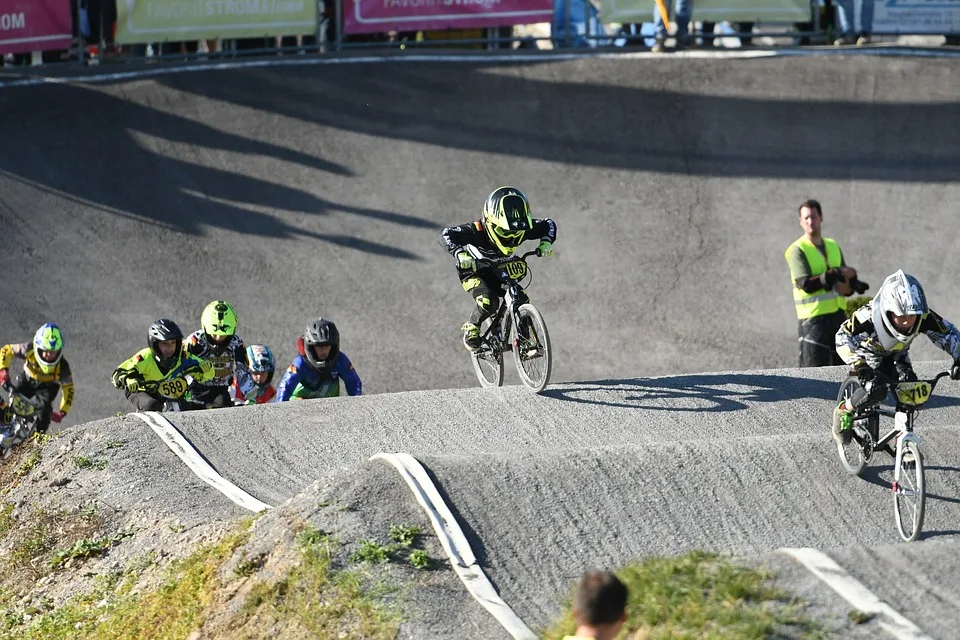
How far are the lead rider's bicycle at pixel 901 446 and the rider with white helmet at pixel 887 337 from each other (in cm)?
9

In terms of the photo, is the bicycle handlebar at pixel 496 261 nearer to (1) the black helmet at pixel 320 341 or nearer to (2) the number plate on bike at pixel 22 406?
(1) the black helmet at pixel 320 341

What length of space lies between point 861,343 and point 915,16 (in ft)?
39.1

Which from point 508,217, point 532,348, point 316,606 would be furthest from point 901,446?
point 508,217

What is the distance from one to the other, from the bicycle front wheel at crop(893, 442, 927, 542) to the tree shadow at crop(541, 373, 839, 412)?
2998 millimetres

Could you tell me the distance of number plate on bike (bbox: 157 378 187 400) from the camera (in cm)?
1268

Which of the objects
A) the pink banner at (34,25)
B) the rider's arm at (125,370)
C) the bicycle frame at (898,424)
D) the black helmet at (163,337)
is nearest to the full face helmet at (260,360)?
the black helmet at (163,337)

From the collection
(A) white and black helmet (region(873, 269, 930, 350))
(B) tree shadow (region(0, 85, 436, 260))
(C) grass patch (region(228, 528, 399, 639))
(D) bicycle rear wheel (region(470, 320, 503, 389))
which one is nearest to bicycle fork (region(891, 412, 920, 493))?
(A) white and black helmet (region(873, 269, 930, 350))

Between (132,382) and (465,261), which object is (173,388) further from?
(465,261)

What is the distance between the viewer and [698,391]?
12281mm

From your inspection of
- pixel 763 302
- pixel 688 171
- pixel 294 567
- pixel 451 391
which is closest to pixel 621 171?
pixel 688 171

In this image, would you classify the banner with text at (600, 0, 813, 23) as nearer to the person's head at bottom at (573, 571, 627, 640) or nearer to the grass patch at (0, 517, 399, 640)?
the grass patch at (0, 517, 399, 640)

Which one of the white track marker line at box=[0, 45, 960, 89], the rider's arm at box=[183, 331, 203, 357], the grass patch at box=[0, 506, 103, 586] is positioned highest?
the white track marker line at box=[0, 45, 960, 89]

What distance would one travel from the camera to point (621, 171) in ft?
61.6

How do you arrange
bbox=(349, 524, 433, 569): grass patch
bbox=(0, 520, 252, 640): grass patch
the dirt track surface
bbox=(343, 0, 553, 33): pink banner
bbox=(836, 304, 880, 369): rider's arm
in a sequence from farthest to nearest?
1. bbox=(343, 0, 553, 33): pink banner
2. the dirt track surface
3. bbox=(836, 304, 880, 369): rider's arm
4. bbox=(0, 520, 252, 640): grass patch
5. bbox=(349, 524, 433, 569): grass patch
